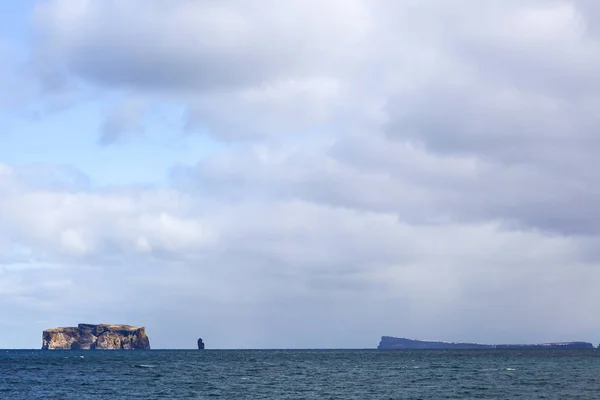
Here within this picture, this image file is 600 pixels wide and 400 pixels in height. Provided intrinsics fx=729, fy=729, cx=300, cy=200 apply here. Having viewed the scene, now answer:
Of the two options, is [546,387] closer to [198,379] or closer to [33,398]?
[198,379]

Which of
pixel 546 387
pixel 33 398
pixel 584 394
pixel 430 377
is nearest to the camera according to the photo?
pixel 33 398

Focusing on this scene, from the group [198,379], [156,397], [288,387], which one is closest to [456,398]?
[288,387]

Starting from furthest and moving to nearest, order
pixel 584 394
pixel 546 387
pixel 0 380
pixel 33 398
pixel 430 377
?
1. pixel 430 377
2. pixel 0 380
3. pixel 546 387
4. pixel 584 394
5. pixel 33 398

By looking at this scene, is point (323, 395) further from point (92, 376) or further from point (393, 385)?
point (92, 376)

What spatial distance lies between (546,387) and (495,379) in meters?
22.9

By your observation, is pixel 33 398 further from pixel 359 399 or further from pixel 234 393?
pixel 359 399

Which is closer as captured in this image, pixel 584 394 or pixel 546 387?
pixel 584 394

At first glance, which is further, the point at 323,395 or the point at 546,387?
the point at 546,387

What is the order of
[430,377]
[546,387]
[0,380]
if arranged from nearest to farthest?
1. [546,387]
2. [0,380]
3. [430,377]

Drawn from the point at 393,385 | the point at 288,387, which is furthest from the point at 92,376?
the point at 393,385

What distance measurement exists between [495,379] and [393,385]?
30.6 metres

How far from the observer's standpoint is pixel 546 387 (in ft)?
451

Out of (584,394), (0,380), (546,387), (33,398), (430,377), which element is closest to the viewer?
(33,398)

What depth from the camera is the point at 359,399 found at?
114 meters
